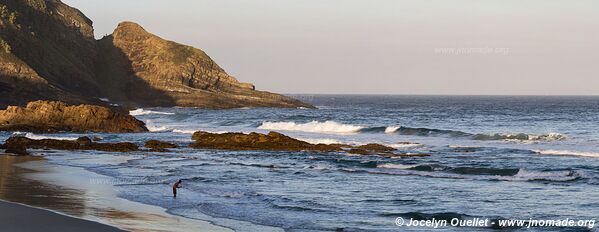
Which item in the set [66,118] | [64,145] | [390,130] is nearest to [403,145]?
[64,145]

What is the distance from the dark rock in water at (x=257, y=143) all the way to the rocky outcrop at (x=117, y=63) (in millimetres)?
49813

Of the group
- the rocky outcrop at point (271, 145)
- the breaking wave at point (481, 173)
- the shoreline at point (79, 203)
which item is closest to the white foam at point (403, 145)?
the rocky outcrop at point (271, 145)

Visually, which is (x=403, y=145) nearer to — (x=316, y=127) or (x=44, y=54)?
(x=316, y=127)

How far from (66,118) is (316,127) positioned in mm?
21192

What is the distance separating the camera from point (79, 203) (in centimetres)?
1948

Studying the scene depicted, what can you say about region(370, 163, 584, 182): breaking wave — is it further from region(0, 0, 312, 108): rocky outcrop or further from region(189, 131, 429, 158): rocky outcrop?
region(0, 0, 312, 108): rocky outcrop

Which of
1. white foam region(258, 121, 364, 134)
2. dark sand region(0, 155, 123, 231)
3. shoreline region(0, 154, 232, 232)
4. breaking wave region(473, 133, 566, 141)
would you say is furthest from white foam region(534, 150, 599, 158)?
white foam region(258, 121, 364, 134)

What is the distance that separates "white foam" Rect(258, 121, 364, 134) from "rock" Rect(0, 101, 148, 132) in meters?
16.8

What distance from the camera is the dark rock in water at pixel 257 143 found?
40.8 meters

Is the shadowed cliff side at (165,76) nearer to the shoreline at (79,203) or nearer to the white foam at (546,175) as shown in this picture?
the white foam at (546,175)

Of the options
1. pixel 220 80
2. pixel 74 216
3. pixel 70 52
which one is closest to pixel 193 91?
pixel 220 80

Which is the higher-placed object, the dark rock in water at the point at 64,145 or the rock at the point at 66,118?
the rock at the point at 66,118

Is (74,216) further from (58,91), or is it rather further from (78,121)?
(58,91)

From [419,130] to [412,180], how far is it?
114 feet
